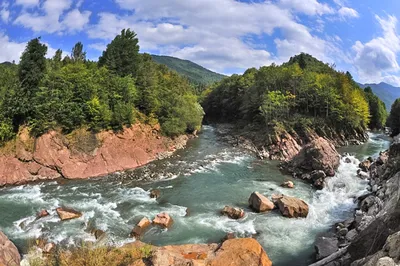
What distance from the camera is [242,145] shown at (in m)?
56.5

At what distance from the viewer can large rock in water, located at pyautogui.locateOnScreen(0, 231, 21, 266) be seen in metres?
16.8

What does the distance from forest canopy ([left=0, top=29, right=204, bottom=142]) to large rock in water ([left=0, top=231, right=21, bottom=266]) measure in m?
21.4

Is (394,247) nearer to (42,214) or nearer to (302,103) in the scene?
(42,214)

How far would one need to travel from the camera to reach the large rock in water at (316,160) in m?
39.3

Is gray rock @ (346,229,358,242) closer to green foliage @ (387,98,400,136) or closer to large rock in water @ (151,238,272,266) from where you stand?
large rock in water @ (151,238,272,266)

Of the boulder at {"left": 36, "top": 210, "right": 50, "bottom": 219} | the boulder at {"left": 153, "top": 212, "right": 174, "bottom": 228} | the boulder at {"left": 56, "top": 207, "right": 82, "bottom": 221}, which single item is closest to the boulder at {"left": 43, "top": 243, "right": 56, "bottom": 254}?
the boulder at {"left": 56, "top": 207, "right": 82, "bottom": 221}

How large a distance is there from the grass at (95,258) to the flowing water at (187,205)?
5.79 metres

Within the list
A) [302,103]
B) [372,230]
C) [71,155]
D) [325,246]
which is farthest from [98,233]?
[302,103]

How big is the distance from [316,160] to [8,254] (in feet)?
110

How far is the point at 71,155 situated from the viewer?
37.8m

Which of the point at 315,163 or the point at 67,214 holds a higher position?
the point at 315,163

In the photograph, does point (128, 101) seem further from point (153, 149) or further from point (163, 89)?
point (163, 89)

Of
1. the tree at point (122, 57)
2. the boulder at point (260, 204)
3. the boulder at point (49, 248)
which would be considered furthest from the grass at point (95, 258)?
the tree at point (122, 57)

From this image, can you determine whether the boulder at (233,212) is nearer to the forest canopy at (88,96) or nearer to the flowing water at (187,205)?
the flowing water at (187,205)
